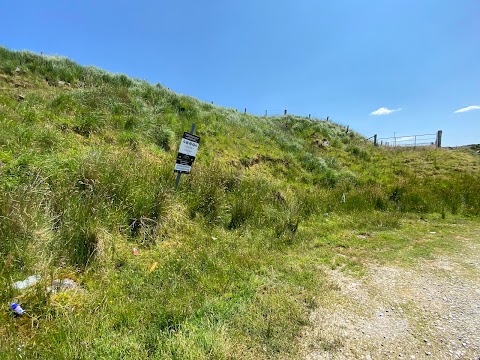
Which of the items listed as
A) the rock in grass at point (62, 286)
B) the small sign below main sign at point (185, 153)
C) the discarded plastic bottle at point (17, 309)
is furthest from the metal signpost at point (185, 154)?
the discarded plastic bottle at point (17, 309)

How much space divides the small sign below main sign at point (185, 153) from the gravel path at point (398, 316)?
3464mm

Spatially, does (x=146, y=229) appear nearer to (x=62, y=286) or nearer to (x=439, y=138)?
(x=62, y=286)

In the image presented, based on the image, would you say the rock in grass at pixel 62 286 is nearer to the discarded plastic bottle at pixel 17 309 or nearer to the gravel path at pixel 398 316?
the discarded plastic bottle at pixel 17 309

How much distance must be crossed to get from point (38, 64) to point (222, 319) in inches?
450

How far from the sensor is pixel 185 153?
571 cm

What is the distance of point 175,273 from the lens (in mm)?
3709

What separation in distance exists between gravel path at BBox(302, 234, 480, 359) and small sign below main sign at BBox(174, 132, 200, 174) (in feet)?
11.4

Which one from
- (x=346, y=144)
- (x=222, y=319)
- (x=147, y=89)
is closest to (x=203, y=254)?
(x=222, y=319)

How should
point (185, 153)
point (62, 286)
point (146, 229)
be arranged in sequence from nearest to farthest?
point (62, 286), point (146, 229), point (185, 153)

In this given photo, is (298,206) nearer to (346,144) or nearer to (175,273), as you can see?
(175,273)

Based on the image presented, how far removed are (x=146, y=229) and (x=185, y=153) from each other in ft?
6.02

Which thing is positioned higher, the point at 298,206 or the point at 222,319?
the point at 298,206

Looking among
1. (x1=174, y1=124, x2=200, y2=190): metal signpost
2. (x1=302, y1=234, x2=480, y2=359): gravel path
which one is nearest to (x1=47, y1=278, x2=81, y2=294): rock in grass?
(x1=302, y1=234, x2=480, y2=359): gravel path

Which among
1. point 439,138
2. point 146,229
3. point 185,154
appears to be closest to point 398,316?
point 146,229
